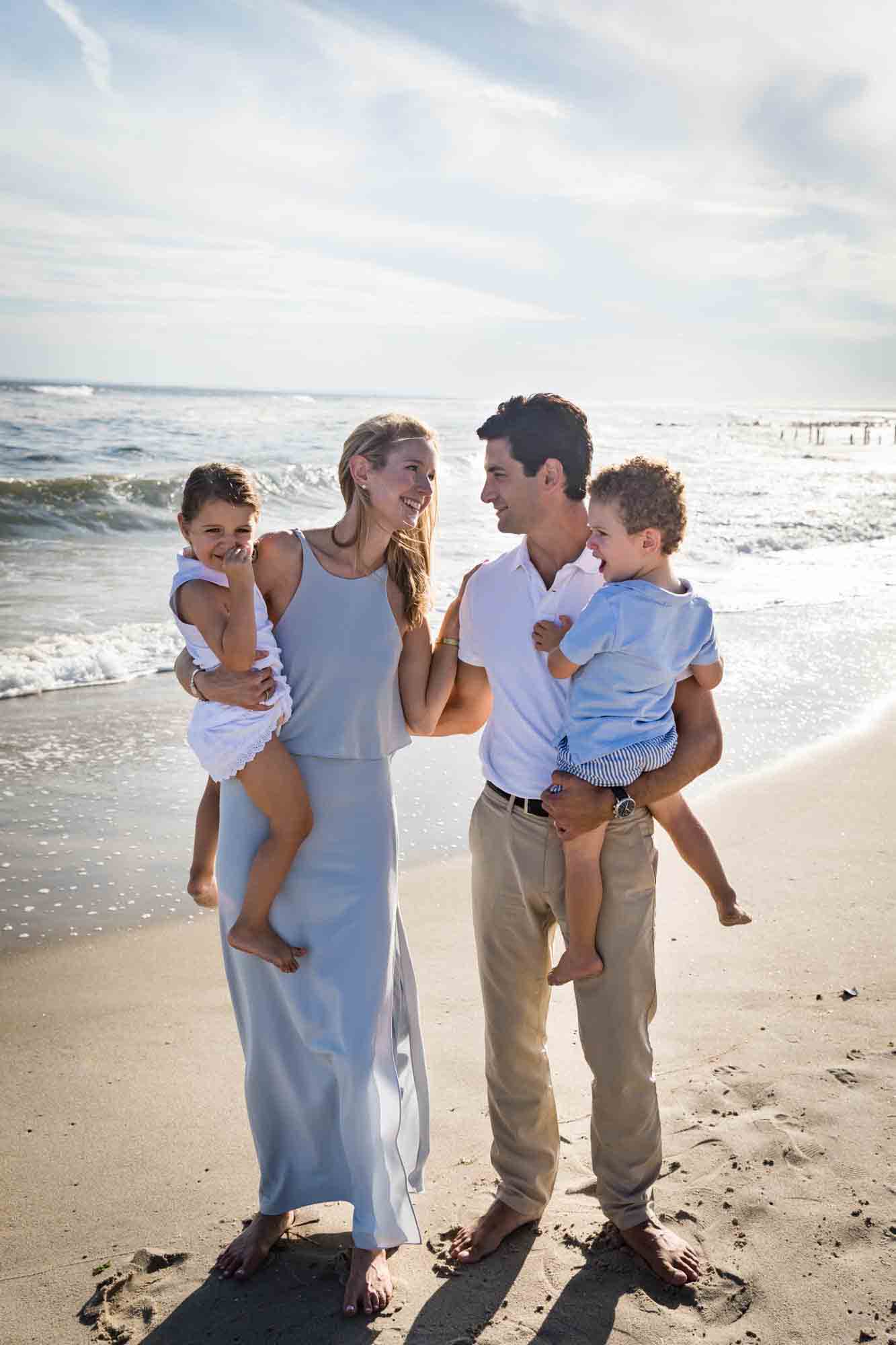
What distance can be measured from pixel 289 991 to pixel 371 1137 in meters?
0.44

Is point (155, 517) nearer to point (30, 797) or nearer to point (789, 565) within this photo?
point (789, 565)

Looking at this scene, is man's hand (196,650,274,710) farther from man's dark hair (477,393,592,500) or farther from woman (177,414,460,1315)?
man's dark hair (477,393,592,500)

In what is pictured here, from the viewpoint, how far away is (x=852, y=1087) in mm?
3670

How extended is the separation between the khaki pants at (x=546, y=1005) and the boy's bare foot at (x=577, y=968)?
5 cm

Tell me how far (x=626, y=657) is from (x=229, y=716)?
1015mm

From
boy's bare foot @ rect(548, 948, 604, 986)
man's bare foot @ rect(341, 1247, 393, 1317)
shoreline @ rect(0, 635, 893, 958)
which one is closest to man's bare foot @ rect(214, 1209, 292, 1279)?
man's bare foot @ rect(341, 1247, 393, 1317)

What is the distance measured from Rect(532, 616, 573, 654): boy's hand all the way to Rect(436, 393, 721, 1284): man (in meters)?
0.08

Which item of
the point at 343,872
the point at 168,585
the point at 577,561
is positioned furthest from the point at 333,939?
the point at 168,585


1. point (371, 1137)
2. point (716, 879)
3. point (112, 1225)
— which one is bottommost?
point (112, 1225)

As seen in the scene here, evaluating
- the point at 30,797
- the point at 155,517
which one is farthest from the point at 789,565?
the point at 30,797

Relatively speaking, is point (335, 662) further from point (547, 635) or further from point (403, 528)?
point (547, 635)

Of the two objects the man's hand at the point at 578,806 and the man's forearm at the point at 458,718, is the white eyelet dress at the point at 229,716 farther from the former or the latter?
the man's hand at the point at 578,806

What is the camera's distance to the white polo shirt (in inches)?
117

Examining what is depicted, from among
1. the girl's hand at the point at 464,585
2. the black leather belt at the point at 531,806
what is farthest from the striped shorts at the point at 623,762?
the girl's hand at the point at 464,585
